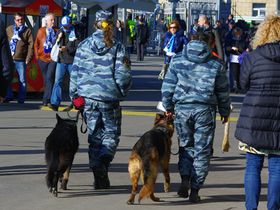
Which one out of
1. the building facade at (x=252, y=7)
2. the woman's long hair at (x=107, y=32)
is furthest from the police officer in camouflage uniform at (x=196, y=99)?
the building facade at (x=252, y=7)

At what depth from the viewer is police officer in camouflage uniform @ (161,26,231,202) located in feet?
16.7

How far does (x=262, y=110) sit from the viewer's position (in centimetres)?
439

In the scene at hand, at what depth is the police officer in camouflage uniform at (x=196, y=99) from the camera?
5086 mm

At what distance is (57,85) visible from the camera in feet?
35.3

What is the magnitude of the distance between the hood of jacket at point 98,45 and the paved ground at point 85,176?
56.6 inches

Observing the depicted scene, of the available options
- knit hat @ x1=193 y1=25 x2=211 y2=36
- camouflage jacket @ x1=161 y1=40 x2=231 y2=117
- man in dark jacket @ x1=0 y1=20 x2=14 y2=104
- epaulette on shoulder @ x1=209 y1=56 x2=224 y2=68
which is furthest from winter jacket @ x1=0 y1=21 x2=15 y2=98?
epaulette on shoulder @ x1=209 y1=56 x2=224 y2=68

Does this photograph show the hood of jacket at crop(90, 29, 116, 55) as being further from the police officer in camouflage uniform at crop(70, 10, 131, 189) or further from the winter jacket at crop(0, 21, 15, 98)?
the winter jacket at crop(0, 21, 15, 98)

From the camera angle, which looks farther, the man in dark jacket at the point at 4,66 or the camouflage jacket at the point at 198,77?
the man in dark jacket at the point at 4,66

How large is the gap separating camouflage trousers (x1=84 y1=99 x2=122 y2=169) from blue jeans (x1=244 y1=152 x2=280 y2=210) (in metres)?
1.59

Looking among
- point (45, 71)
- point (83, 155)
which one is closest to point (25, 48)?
point (45, 71)

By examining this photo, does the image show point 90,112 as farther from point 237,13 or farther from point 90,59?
point 237,13

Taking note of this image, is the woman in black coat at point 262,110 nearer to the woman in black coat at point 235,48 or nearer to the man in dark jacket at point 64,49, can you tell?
the man in dark jacket at point 64,49

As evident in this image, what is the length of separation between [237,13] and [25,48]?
39.2 metres

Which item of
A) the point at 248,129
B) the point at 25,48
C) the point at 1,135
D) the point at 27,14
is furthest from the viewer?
the point at 27,14
